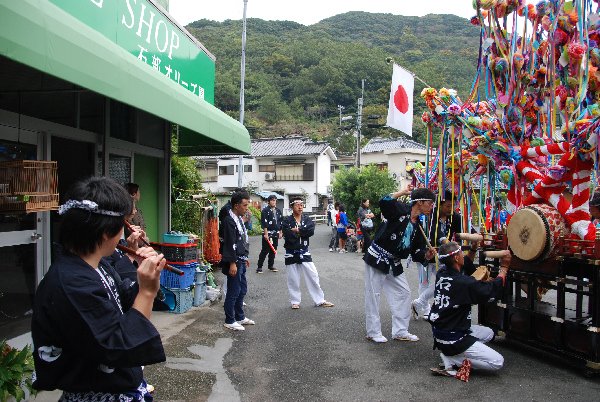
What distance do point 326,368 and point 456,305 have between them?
1527mm

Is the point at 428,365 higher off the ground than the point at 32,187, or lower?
lower

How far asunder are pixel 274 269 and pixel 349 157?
29.0 meters

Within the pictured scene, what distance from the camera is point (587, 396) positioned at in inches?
152

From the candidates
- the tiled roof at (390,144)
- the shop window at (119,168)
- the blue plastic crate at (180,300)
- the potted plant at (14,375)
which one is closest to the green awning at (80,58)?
the shop window at (119,168)

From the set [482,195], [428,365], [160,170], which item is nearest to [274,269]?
[160,170]

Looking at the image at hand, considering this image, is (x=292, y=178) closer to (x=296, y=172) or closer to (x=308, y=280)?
(x=296, y=172)

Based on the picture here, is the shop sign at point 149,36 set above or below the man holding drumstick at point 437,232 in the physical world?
above

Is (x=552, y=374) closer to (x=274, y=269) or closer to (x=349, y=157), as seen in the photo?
(x=274, y=269)

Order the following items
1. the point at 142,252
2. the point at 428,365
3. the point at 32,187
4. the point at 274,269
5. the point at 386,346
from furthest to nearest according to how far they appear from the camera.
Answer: the point at 274,269 < the point at 386,346 < the point at 428,365 < the point at 32,187 < the point at 142,252

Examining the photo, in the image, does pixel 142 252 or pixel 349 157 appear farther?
pixel 349 157

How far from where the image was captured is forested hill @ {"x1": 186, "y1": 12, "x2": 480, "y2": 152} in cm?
4650

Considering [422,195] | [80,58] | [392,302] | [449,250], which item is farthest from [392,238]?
[80,58]

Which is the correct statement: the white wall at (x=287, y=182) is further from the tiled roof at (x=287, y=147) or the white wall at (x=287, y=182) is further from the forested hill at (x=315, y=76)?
the forested hill at (x=315, y=76)

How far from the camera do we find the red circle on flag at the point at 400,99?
7.29 meters
